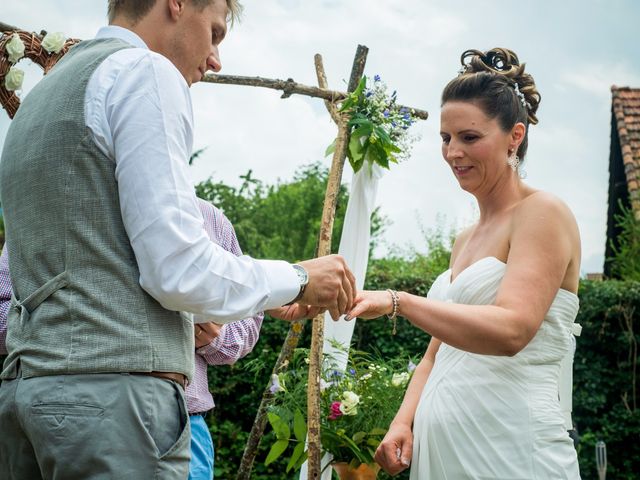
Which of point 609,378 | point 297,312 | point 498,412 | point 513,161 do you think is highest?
point 513,161

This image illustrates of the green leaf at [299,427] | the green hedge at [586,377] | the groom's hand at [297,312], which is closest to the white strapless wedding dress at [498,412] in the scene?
the groom's hand at [297,312]

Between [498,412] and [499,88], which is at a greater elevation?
[499,88]

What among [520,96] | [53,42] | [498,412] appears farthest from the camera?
[53,42]

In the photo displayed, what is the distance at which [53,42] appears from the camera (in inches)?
173

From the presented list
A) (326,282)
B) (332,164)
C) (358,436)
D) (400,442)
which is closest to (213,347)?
(400,442)

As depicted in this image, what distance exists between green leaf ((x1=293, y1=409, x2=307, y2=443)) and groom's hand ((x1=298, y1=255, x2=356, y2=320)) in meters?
2.69

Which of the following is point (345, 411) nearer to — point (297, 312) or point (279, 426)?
point (279, 426)

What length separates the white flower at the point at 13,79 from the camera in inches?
168

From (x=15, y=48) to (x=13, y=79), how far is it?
204 millimetres

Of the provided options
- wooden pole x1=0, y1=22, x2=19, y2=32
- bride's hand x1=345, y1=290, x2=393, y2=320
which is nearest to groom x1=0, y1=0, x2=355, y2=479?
bride's hand x1=345, y1=290, x2=393, y2=320

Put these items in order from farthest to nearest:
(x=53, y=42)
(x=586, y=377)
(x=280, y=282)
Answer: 1. (x=586, y=377)
2. (x=53, y=42)
3. (x=280, y=282)

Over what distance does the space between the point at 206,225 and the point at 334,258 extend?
0.99m

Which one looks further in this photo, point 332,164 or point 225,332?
point 332,164

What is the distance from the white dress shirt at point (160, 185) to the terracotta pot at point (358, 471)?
2.86 m
